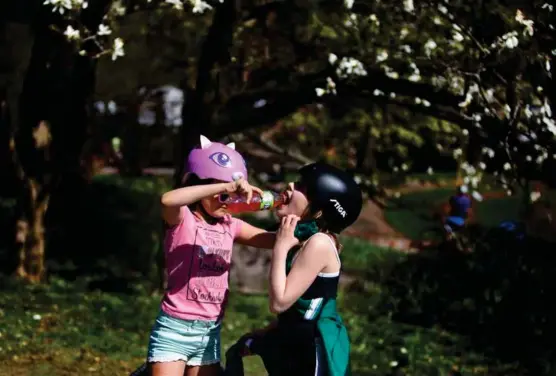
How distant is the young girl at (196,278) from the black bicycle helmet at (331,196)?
1.36 feet

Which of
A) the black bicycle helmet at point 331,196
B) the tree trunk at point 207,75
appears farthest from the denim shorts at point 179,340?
the tree trunk at point 207,75

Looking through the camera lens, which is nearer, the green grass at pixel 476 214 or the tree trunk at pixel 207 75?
the tree trunk at pixel 207 75

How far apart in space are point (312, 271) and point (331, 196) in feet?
1.28

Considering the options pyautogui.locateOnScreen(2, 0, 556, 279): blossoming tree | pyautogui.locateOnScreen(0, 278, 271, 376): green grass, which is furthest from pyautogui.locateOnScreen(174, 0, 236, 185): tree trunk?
pyautogui.locateOnScreen(0, 278, 271, 376): green grass

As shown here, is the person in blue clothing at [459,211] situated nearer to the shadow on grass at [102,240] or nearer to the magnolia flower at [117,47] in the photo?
the shadow on grass at [102,240]

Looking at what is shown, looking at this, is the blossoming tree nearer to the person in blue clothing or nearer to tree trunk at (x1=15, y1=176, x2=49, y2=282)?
tree trunk at (x1=15, y1=176, x2=49, y2=282)

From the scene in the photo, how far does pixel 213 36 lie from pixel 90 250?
4.88 m

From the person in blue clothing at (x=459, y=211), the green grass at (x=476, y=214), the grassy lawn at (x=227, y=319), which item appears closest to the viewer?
the grassy lawn at (x=227, y=319)

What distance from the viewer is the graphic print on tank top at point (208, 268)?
490 centimetres

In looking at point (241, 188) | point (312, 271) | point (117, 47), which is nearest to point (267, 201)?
point (241, 188)

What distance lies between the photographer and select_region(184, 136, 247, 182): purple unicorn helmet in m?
4.85

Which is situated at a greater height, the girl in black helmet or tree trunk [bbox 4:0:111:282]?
the girl in black helmet

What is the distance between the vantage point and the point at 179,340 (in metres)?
4.84

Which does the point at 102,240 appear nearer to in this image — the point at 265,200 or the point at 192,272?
the point at 192,272
